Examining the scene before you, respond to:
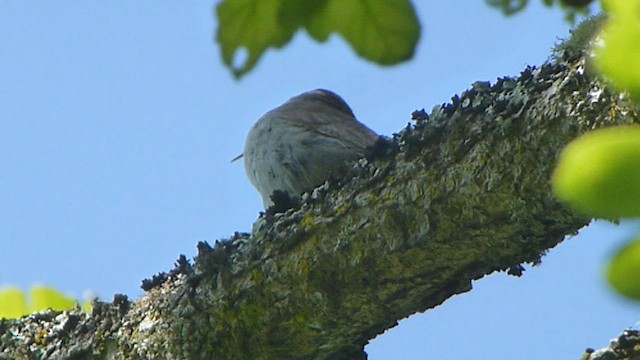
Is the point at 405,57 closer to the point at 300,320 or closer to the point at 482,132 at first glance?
the point at 482,132

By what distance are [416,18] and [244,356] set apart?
2370 mm

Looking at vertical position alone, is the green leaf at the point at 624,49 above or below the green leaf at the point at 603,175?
above

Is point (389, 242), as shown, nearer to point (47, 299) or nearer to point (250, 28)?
point (47, 299)

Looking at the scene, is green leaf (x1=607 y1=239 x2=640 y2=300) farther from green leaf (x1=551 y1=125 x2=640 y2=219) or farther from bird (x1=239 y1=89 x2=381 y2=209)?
bird (x1=239 y1=89 x2=381 y2=209)

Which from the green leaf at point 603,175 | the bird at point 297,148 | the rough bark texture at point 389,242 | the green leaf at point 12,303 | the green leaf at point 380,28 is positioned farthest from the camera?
the bird at point 297,148

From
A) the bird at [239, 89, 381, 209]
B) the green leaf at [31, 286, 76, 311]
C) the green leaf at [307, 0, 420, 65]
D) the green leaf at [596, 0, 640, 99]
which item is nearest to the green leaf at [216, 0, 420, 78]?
the green leaf at [307, 0, 420, 65]

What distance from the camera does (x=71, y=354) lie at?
3.29m

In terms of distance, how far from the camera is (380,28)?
2.46 ft

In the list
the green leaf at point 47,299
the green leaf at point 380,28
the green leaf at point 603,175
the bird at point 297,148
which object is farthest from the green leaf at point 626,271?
the bird at point 297,148

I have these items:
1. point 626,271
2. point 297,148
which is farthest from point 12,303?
point 297,148

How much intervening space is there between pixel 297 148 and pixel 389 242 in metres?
1.97

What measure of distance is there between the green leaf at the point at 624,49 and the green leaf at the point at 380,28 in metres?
0.30

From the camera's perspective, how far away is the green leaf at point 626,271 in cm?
42

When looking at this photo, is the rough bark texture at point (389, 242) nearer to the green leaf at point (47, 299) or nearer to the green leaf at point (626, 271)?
the green leaf at point (47, 299)
